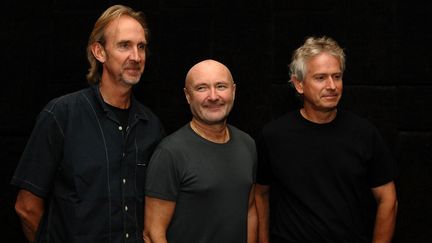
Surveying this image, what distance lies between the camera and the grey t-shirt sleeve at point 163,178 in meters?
2.04

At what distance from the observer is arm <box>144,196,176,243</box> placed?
2057 mm

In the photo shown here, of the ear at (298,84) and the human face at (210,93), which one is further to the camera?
the ear at (298,84)

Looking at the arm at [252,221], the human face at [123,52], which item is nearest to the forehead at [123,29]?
the human face at [123,52]

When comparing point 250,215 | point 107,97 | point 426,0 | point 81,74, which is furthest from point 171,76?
point 426,0

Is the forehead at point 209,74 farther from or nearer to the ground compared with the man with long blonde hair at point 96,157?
farther from the ground

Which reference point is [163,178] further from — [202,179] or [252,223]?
[252,223]

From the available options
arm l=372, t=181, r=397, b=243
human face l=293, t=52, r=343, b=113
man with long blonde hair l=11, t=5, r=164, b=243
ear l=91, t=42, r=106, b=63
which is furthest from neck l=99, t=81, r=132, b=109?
arm l=372, t=181, r=397, b=243

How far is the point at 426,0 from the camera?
2.82m

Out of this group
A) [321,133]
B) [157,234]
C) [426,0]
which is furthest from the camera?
[426,0]

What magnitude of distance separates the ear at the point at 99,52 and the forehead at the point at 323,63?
92 cm

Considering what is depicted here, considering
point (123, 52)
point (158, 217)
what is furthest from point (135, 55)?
point (158, 217)

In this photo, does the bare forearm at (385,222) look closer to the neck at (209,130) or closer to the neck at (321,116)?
the neck at (321,116)

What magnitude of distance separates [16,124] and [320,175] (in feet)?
5.76

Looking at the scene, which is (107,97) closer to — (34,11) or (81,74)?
(81,74)
